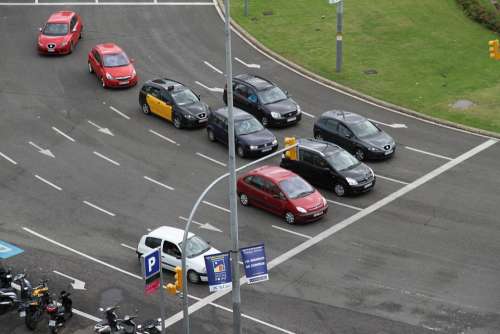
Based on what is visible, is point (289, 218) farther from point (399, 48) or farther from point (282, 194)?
point (399, 48)

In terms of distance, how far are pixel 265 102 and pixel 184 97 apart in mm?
3740

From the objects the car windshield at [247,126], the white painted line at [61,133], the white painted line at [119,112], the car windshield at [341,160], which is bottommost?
the white painted line at [61,133]

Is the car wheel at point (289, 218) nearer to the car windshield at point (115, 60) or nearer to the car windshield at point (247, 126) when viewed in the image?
the car windshield at point (247, 126)

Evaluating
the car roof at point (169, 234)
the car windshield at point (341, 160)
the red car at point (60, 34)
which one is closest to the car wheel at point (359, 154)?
the car windshield at point (341, 160)

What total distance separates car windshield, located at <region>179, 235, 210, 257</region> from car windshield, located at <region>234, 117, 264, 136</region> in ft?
30.0

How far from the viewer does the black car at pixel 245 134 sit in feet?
135

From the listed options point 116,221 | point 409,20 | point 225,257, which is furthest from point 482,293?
point 409,20

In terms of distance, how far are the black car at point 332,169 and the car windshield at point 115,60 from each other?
45.3 ft

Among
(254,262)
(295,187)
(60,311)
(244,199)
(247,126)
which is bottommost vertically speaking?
(244,199)

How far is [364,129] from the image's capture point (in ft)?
136

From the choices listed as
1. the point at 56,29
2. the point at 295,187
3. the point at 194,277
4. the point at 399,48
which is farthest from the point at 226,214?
the point at 56,29

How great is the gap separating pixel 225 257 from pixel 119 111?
21.7m

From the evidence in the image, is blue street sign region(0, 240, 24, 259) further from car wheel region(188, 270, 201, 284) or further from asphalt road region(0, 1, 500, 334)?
car wheel region(188, 270, 201, 284)

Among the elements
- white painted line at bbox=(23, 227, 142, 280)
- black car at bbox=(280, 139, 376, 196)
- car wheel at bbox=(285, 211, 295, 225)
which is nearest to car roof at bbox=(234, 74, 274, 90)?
black car at bbox=(280, 139, 376, 196)
